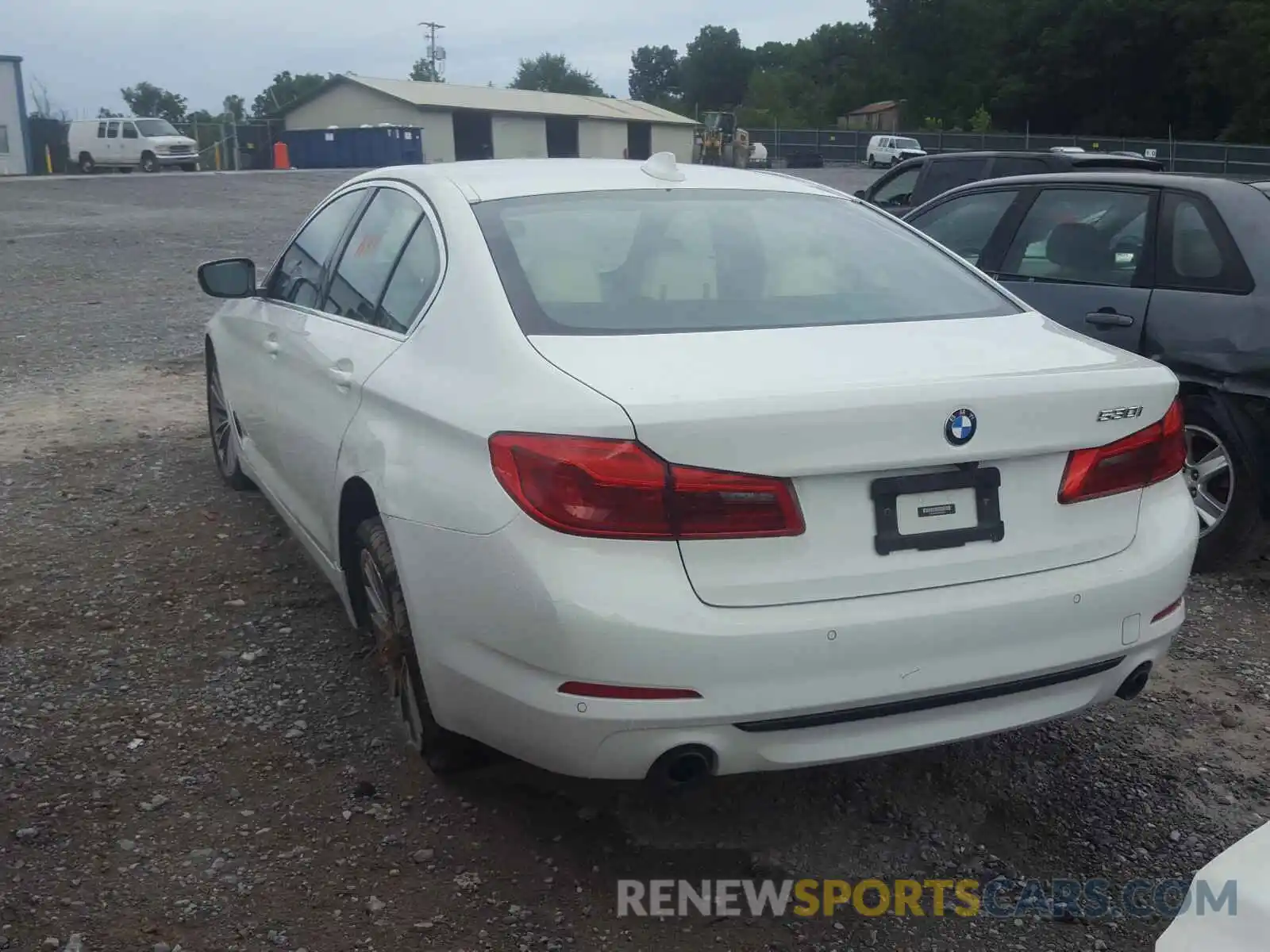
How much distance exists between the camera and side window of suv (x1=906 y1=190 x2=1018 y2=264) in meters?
6.38

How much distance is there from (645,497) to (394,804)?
1.31m

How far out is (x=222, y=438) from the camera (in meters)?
6.11

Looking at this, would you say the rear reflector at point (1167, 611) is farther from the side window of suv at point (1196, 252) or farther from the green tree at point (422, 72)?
the green tree at point (422, 72)

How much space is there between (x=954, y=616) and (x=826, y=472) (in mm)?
415

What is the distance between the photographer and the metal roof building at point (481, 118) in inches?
2418

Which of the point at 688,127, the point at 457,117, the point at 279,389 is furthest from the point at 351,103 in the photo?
the point at 279,389

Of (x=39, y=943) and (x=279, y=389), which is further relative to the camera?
(x=279, y=389)

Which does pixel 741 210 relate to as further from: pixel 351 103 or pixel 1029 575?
pixel 351 103

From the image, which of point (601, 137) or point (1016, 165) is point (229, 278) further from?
point (601, 137)

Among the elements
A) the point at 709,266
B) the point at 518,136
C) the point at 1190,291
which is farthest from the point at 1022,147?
the point at 709,266

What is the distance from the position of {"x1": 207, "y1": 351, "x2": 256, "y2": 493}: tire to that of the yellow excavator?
49.1 m

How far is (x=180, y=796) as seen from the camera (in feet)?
11.1

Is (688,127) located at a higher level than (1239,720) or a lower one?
higher

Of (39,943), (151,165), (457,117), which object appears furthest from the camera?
(457,117)
